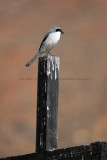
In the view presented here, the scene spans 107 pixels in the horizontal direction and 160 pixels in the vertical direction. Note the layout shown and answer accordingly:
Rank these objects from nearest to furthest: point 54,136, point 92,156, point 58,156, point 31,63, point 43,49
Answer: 1. point 92,156
2. point 58,156
3. point 54,136
4. point 31,63
5. point 43,49

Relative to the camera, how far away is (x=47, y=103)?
668 centimetres

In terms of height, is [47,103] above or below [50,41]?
below

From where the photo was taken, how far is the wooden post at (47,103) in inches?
259

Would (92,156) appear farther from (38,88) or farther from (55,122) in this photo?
(38,88)

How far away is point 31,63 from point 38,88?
2.09 m

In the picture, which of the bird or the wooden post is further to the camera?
the bird

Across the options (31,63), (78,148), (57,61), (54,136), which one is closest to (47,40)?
(31,63)

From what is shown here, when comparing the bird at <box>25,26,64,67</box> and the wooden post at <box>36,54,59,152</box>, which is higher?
the bird at <box>25,26,64,67</box>

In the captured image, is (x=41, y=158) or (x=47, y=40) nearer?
(x=41, y=158)

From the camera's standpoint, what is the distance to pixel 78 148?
19.0 feet

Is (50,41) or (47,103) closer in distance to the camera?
(47,103)

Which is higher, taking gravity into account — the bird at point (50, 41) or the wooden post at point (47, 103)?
the bird at point (50, 41)

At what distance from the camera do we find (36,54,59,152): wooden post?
6.58 metres

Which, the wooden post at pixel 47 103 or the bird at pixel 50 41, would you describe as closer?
the wooden post at pixel 47 103
